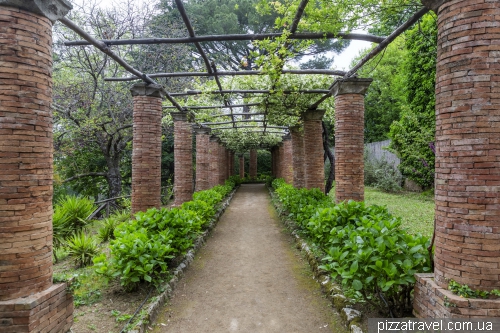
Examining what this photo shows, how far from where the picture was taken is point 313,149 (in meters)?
10.5

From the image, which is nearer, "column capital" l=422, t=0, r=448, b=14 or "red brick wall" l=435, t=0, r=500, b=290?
"red brick wall" l=435, t=0, r=500, b=290

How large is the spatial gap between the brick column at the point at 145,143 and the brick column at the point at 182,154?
3.19 m

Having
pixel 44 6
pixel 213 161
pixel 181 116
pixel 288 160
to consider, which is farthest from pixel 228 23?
pixel 44 6

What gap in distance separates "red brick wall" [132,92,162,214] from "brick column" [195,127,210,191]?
6452 millimetres

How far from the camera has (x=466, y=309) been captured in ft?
9.31

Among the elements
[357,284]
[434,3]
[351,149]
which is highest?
[434,3]

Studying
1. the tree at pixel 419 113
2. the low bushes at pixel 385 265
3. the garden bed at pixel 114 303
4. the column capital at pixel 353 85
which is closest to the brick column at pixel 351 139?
the column capital at pixel 353 85

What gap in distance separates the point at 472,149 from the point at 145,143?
6.05 meters

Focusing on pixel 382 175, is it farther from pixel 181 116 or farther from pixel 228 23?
pixel 181 116

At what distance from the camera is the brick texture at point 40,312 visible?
9.48ft

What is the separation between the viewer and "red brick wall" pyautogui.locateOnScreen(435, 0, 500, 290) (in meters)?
2.90

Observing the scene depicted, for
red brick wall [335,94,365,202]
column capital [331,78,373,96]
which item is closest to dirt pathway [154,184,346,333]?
red brick wall [335,94,365,202]

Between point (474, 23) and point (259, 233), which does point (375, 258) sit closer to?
point (474, 23)

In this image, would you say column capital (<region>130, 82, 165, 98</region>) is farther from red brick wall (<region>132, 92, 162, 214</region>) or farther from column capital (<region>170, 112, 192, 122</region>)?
column capital (<region>170, 112, 192, 122</region>)
